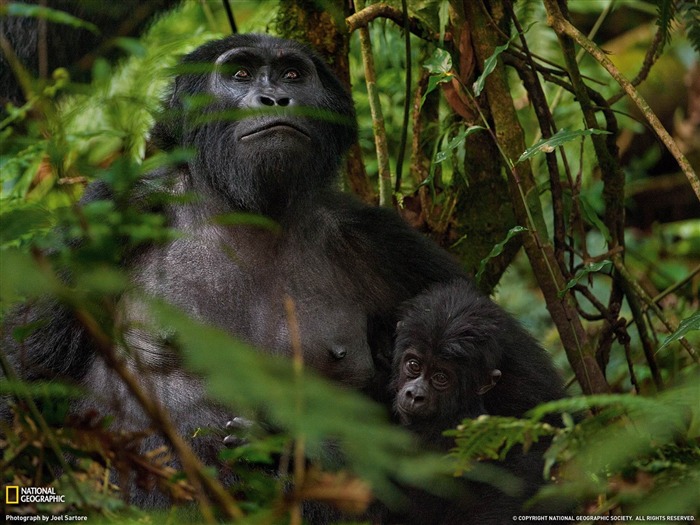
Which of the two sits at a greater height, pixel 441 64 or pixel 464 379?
pixel 441 64

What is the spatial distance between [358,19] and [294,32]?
426mm

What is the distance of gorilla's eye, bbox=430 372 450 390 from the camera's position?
3404 millimetres

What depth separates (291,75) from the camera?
152 inches

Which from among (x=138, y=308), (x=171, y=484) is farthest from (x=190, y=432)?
(x=171, y=484)

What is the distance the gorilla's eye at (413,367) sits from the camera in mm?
3451

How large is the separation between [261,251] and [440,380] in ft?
2.98

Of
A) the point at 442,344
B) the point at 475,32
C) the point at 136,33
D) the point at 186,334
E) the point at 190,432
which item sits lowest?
the point at 190,432

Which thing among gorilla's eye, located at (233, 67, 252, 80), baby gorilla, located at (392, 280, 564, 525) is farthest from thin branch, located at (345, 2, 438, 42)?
baby gorilla, located at (392, 280, 564, 525)

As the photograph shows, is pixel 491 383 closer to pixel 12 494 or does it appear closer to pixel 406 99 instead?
pixel 406 99

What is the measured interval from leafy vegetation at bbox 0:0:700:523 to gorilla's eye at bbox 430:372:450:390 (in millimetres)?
334

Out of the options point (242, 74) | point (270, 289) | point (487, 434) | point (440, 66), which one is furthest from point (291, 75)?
point (487, 434)

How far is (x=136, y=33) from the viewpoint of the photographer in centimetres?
542

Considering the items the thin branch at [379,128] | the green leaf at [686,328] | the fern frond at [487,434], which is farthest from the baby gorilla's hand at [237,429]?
the thin branch at [379,128]

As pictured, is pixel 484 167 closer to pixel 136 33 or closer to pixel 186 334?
pixel 136 33
